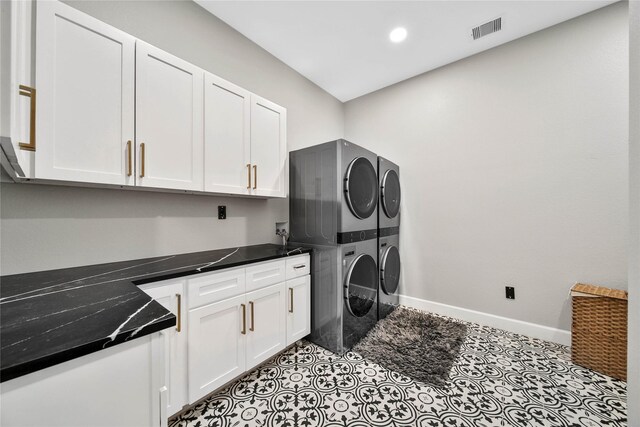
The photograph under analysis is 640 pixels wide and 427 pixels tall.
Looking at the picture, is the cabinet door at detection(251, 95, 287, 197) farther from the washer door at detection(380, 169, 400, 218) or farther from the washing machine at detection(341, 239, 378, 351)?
the washer door at detection(380, 169, 400, 218)

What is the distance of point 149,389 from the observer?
742mm

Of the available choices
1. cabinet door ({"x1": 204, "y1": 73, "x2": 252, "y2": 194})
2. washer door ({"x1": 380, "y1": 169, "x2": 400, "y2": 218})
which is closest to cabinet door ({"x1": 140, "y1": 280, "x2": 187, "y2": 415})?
cabinet door ({"x1": 204, "y1": 73, "x2": 252, "y2": 194})

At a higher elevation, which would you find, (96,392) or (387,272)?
(96,392)

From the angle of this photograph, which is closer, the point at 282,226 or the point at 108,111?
the point at 108,111

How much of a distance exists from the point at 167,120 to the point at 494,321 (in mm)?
3255

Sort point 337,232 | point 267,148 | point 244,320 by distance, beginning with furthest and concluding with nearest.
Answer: point 267,148 → point 337,232 → point 244,320

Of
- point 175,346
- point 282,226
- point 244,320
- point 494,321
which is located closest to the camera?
point 175,346

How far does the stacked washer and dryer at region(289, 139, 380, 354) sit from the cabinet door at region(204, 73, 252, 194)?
535mm

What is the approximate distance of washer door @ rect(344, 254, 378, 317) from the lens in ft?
6.64

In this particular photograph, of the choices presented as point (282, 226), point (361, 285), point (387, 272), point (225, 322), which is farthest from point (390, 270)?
point (225, 322)

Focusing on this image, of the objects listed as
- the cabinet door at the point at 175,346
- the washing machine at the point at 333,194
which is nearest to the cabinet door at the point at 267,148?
the washing machine at the point at 333,194

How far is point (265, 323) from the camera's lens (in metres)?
1.74

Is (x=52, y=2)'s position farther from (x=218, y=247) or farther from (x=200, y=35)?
(x=218, y=247)

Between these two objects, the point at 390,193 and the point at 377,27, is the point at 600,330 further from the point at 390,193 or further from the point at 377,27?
the point at 377,27
